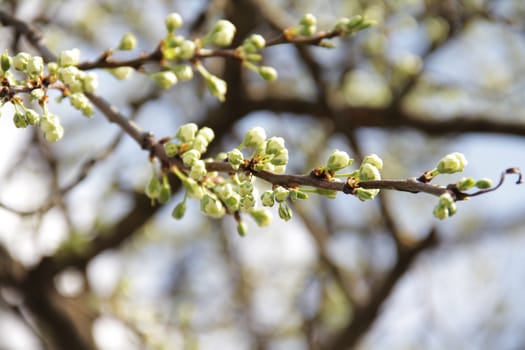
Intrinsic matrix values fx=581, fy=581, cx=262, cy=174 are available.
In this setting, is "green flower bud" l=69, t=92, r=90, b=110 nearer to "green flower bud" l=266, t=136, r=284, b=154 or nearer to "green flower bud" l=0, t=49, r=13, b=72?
"green flower bud" l=0, t=49, r=13, b=72

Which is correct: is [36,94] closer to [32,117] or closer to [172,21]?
[32,117]

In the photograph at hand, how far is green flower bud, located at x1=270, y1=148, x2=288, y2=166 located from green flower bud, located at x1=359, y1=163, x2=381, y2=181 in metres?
0.15

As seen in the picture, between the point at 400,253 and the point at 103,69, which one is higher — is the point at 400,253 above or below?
below

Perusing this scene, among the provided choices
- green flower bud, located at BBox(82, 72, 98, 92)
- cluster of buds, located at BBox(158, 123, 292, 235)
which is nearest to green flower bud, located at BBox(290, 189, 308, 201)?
cluster of buds, located at BBox(158, 123, 292, 235)

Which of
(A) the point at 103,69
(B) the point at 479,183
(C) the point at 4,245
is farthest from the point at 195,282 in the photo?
(B) the point at 479,183

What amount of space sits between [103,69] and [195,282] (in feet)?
17.6

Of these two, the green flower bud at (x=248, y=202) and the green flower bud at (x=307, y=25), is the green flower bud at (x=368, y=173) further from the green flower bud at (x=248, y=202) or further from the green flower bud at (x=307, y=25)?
the green flower bud at (x=307, y=25)

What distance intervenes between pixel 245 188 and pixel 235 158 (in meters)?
0.06

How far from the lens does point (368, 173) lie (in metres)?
1.05

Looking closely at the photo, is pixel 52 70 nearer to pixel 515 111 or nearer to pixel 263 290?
pixel 515 111

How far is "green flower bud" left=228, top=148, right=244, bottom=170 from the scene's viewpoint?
3.56 ft

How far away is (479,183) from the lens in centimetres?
98

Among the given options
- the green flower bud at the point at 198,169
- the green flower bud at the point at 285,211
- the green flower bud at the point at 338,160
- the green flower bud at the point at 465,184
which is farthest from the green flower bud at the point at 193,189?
the green flower bud at the point at 465,184

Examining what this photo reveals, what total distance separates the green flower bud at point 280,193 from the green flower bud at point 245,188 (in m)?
0.05
